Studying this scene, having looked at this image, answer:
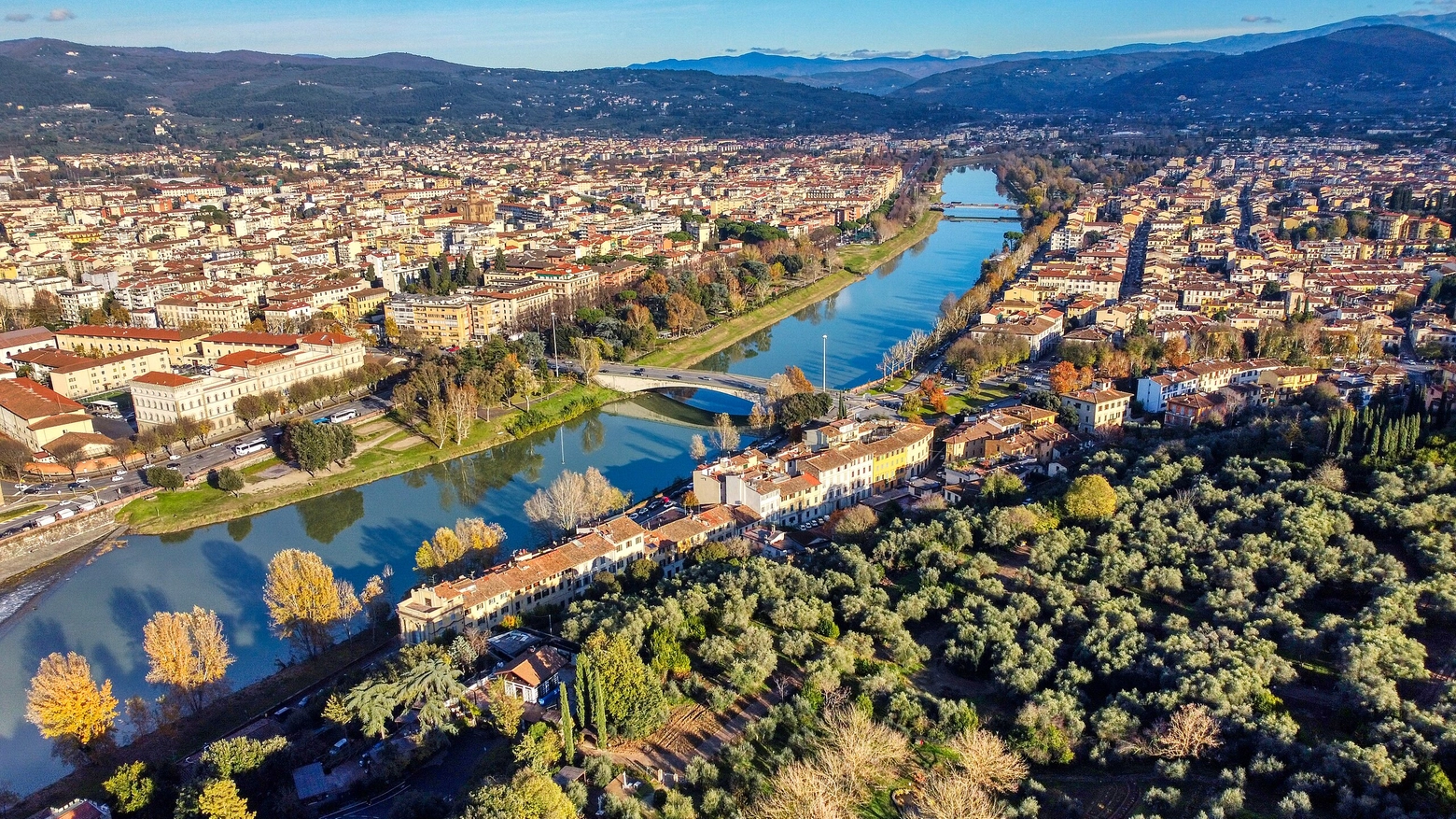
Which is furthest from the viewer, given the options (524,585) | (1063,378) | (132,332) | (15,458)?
(132,332)

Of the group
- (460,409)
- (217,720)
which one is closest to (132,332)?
(460,409)

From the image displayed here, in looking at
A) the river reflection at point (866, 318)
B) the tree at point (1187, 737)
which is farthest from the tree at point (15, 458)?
the tree at point (1187, 737)

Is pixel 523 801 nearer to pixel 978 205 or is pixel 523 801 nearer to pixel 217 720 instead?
pixel 217 720

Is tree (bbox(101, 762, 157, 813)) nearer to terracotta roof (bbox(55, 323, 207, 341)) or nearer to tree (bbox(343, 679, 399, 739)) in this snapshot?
tree (bbox(343, 679, 399, 739))

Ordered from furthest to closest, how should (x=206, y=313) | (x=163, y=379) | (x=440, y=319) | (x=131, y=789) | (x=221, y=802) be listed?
(x=206, y=313) → (x=440, y=319) → (x=163, y=379) → (x=131, y=789) → (x=221, y=802)

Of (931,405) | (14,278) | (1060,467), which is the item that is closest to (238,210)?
(14,278)

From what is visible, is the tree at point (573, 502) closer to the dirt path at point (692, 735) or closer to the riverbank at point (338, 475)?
the riverbank at point (338, 475)
